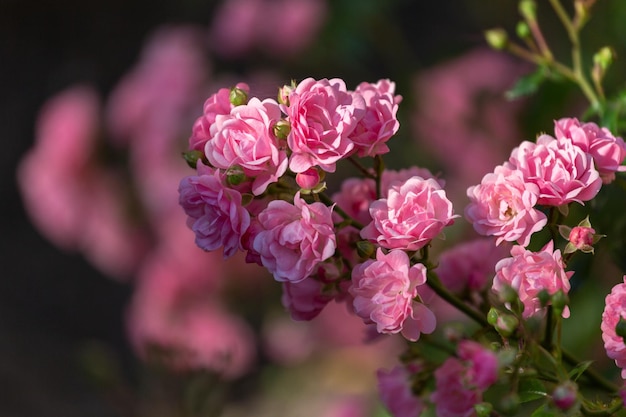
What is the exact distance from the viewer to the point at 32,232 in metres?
2.26

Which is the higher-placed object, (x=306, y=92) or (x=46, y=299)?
(x=306, y=92)

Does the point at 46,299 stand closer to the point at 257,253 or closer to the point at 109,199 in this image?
the point at 109,199

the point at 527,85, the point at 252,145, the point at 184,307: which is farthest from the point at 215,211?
the point at 184,307

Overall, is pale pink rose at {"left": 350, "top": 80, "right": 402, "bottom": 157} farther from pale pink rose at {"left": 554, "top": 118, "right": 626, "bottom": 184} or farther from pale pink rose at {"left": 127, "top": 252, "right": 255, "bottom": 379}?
pale pink rose at {"left": 127, "top": 252, "right": 255, "bottom": 379}

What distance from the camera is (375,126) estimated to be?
1.62ft

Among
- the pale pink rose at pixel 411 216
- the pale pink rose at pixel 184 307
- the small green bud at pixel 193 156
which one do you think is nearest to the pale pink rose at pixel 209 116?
the small green bud at pixel 193 156

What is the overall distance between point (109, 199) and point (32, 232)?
0.94m

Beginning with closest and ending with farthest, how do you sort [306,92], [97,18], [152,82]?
[306,92] < [152,82] < [97,18]

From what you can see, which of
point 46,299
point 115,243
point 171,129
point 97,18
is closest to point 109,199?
point 115,243

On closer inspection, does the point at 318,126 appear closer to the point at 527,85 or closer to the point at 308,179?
the point at 308,179

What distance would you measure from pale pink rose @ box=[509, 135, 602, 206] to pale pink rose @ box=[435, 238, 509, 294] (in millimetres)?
108

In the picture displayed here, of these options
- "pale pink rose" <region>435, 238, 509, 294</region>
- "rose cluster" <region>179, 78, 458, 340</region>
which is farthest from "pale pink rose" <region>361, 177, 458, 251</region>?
"pale pink rose" <region>435, 238, 509, 294</region>

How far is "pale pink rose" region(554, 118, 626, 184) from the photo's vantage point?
1.58 ft

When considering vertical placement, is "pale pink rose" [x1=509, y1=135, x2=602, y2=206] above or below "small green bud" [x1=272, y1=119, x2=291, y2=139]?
below
